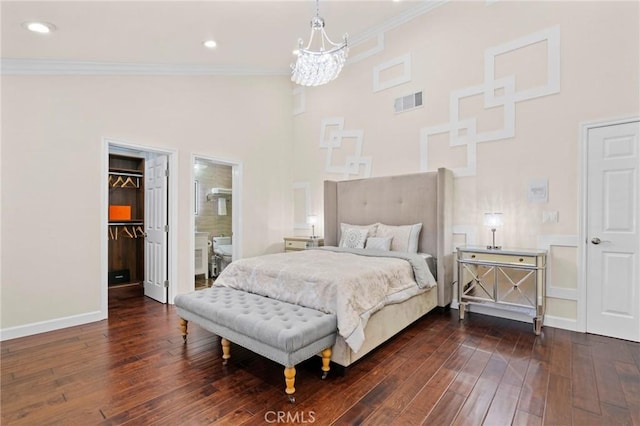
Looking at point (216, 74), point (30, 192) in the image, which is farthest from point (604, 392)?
point (216, 74)

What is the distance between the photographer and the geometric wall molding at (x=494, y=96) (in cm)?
331

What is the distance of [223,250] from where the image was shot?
5.94m

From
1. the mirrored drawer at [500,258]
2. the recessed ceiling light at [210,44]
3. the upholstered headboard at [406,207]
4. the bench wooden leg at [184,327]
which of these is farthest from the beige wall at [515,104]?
the bench wooden leg at [184,327]

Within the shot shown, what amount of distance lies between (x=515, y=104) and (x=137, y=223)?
19.7ft

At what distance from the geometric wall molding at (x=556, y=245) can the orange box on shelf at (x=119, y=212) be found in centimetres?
614

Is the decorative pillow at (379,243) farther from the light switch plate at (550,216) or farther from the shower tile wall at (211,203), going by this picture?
the shower tile wall at (211,203)

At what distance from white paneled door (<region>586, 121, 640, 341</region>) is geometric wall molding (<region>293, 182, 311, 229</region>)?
3.87 metres

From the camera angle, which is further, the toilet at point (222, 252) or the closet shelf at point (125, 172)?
the toilet at point (222, 252)

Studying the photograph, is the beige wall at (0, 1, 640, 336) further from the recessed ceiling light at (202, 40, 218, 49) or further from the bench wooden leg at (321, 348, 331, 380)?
the bench wooden leg at (321, 348, 331, 380)

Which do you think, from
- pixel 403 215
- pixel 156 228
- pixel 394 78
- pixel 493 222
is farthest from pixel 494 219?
pixel 156 228

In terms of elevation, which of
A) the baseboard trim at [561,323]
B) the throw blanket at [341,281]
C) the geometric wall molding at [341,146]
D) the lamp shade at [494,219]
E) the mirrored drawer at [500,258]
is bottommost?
the baseboard trim at [561,323]

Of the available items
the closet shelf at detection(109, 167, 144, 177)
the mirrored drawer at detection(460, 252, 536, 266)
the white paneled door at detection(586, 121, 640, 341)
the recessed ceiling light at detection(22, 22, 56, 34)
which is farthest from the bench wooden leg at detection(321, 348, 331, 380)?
the closet shelf at detection(109, 167, 144, 177)

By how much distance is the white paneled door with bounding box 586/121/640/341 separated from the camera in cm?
292

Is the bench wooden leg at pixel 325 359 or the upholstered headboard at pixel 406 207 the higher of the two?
the upholstered headboard at pixel 406 207
